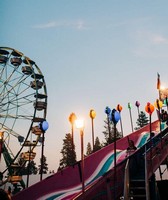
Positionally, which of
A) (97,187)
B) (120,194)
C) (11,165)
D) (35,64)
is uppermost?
(35,64)

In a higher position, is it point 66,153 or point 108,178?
point 108,178

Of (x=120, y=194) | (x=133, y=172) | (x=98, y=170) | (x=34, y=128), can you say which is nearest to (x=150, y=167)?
(x=133, y=172)

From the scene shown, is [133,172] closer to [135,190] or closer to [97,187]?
[135,190]

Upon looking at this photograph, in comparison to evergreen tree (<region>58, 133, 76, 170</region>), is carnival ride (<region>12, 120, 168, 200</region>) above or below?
above

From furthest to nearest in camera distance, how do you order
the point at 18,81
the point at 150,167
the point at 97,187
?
the point at 18,81, the point at 150,167, the point at 97,187

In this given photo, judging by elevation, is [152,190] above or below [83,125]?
below

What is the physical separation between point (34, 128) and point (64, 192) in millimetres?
13891

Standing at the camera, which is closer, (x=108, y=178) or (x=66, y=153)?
(x=108, y=178)

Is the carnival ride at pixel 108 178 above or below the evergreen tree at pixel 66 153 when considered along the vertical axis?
above

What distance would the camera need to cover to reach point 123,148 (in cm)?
1695

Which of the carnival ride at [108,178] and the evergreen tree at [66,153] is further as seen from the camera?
the evergreen tree at [66,153]

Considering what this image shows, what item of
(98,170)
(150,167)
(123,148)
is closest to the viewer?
(150,167)

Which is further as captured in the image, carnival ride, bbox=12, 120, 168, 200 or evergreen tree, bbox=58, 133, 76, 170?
evergreen tree, bbox=58, 133, 76, 170

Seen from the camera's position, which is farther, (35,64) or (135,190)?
(35,64)
